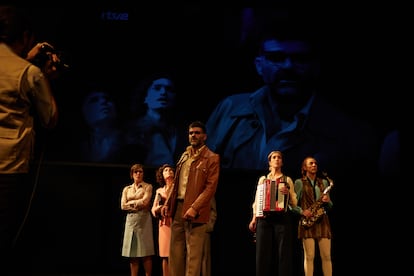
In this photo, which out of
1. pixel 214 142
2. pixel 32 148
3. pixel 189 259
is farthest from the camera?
pixel 214 142

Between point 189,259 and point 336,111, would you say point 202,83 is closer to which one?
point 336,111

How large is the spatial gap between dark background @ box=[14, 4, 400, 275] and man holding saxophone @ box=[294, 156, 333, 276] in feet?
3.51

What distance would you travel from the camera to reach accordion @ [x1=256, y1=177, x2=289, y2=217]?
4.98 m

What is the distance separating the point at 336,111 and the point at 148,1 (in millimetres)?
3069

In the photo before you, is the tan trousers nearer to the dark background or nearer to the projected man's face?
the dark background

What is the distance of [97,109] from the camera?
21.1 ft

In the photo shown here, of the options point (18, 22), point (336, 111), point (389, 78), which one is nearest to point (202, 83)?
point (336, 111)

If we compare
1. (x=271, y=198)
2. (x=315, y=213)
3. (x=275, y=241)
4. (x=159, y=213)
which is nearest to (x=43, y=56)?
(x=271, y=198)

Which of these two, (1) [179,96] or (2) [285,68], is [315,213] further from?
(1) [179,96]

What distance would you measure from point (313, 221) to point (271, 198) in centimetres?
63

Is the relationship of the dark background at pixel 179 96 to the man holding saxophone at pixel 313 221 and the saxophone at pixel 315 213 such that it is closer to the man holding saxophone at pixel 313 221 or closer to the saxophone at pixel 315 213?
the man holding saxophone at pixel 313 221

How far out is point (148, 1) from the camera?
265 inches

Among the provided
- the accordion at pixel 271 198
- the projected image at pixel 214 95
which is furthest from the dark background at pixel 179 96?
the accordion at pixel 271 198

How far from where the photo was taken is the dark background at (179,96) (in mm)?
6488
